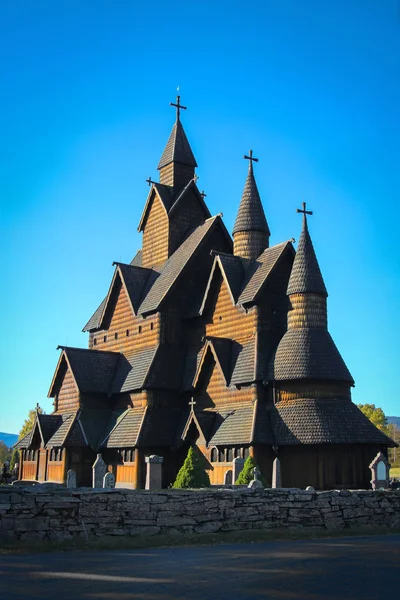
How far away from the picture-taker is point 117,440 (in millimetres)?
36500

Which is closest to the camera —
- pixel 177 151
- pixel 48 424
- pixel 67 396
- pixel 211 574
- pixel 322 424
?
pixel 211 574

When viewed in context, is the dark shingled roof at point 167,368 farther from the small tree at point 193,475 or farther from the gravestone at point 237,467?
the gravestone at point 237,467

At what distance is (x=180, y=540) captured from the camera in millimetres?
14898

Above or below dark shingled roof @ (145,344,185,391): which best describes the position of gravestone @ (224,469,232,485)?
below

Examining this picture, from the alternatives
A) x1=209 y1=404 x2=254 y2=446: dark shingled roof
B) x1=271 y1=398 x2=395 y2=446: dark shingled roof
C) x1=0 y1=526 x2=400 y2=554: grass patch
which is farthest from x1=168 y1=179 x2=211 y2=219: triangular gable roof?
x1=0 y1=526 x2=400 y2=554: grass patch

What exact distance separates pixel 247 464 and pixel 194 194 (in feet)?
69.1

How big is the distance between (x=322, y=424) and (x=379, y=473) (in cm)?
357

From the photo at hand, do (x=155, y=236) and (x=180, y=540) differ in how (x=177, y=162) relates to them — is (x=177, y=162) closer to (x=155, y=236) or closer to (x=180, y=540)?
(x=155, y=236)

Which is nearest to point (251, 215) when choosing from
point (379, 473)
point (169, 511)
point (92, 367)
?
point (92, 367)

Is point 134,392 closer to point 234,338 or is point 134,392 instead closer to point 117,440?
point 117,440

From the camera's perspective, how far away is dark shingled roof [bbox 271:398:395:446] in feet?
96.3

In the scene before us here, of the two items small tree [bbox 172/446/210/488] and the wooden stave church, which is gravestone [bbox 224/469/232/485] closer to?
small tree [bbox 172/446/210/488]

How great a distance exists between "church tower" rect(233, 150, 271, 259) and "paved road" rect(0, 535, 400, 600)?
991 inches

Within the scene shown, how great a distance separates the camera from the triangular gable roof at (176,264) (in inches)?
1529
